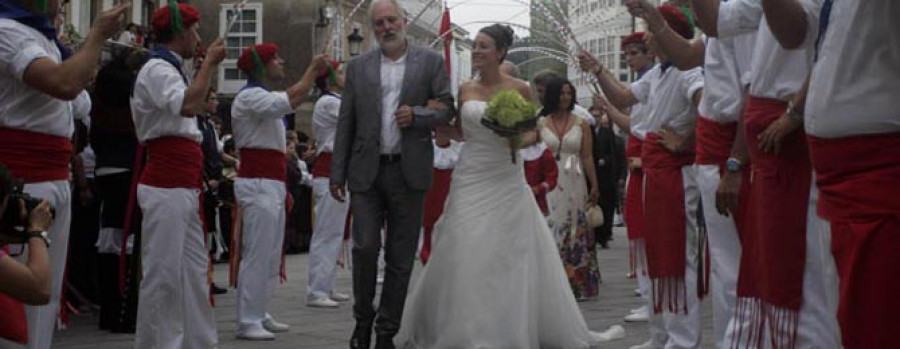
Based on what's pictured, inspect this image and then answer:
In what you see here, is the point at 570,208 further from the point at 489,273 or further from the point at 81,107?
the point at 81,107

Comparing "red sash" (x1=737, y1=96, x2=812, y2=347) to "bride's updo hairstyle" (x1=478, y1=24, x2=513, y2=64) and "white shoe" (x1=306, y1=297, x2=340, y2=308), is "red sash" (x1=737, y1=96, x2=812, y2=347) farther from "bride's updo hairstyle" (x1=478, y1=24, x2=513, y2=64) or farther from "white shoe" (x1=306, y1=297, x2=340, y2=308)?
"white shoe" (x1=306, y1=297, x2=340, y2=308)

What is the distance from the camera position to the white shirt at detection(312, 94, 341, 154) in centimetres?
1214

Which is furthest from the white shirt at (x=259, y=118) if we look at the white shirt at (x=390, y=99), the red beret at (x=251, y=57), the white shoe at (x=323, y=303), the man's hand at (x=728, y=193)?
the man's hand at (x=728, y=193)

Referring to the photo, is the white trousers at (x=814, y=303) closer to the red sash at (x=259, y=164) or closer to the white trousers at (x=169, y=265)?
the white trousers at (x=169, y=265)

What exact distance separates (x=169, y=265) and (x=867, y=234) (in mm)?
4263

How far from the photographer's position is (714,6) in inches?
228

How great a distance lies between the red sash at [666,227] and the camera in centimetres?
779

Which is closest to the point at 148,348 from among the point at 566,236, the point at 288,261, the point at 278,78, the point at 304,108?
the point at 278,78

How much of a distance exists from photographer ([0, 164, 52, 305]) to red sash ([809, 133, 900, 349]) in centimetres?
268

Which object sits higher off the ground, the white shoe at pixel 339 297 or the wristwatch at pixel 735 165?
the wristwatch at pixel 735 165

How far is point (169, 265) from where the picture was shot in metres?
7.02

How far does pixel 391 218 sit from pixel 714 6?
3332 mm

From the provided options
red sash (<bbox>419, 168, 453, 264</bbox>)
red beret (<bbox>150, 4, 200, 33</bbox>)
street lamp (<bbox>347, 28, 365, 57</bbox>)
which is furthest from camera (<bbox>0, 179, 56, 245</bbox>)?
street lamp (<bbox>347, 28, 365, 57</bbox>)

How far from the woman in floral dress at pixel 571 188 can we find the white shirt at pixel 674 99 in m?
4.29
